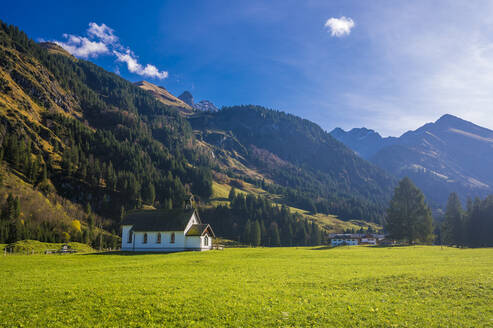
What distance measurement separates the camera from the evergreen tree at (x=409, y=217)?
79375mm

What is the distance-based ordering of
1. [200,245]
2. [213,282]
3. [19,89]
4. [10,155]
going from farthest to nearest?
1. [19,89]
2. [10,155]
3. [200,245]
4. [213,282]

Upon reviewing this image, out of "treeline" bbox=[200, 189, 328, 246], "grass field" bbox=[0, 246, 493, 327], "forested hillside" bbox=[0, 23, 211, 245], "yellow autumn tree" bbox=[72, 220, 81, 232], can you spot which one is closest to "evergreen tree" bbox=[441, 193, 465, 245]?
"grass field" bbox=[0, 246, 493, 327]

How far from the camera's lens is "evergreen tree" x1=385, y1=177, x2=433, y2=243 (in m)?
79.4

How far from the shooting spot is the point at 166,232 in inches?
2613

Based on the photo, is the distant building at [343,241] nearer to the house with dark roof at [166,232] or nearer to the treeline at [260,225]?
the treeline at [260,225]

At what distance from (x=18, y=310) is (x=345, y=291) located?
57.3ft

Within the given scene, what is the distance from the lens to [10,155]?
12356 cm

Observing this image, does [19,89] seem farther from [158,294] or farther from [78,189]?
[158,294]

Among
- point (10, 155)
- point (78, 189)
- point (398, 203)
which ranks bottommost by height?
point (398, 203)

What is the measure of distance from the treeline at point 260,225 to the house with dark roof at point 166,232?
6853 centimetres

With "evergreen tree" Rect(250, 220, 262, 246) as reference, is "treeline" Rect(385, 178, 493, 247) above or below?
above

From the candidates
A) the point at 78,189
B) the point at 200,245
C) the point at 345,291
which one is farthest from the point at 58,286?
the point at 78,189

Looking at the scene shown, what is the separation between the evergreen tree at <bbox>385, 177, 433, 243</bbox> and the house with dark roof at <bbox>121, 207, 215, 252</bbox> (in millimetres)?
51042

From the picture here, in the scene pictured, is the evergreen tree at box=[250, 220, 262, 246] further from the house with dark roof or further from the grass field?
the grass field
